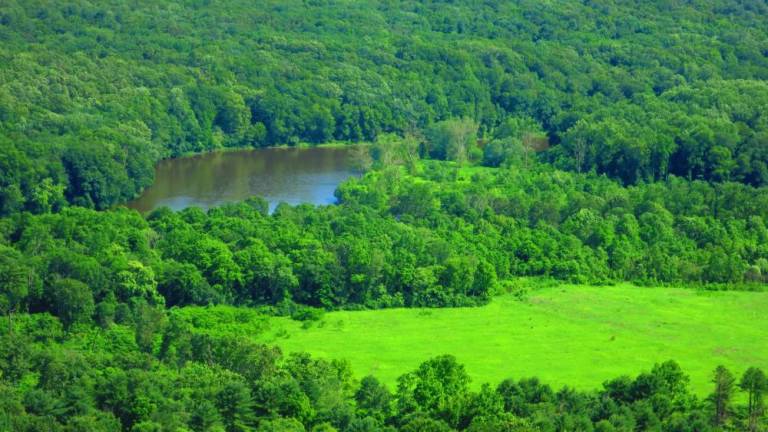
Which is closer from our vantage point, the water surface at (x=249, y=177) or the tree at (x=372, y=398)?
the tree at (x=372, y=398)

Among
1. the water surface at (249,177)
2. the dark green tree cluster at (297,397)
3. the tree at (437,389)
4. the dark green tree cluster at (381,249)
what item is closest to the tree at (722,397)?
the dark green tree cluster at (297,397)

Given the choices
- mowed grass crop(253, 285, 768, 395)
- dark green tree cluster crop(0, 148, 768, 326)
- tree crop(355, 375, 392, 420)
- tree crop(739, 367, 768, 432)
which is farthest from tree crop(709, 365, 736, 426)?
dark green tree cluster crop(0, 148, 768, 326)

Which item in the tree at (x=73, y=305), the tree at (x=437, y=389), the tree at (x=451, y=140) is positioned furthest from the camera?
the tree at (x=451, y=140)

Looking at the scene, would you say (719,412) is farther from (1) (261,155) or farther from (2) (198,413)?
(1) (261,155)

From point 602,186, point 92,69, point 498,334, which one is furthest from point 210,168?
point 498,334

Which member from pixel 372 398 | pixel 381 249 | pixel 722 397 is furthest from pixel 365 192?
pixel 722 397

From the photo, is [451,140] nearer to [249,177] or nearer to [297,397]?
[249,177]

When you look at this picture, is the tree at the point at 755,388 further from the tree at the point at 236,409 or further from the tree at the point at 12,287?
the tree at the point at 12,287
